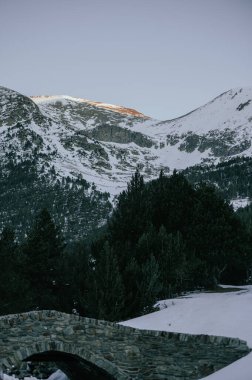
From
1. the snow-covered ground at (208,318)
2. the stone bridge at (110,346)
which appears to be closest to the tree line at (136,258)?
the snow-covered ground at (208,318)

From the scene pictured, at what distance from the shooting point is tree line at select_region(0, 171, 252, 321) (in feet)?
94.5

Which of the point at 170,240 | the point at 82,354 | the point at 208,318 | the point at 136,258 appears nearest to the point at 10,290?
the point at 136,258

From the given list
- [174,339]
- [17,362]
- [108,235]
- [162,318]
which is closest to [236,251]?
[108,235]

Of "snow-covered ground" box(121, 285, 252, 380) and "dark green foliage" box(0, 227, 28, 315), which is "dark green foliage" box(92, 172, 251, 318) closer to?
"snow-covered ground" box(121, 285, 252, 380)

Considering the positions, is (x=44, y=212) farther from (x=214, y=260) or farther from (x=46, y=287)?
(x=214, y=260)

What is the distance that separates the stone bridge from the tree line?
11.1 m

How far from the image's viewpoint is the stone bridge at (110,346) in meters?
14.6

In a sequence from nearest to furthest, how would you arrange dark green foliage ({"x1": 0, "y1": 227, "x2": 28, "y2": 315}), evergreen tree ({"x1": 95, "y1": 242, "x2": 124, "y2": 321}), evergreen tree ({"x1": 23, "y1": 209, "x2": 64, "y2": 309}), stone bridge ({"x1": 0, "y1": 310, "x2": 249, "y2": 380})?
stone bridge ({"x1": 0, "y1": 310, "x2": 249, "y2": 380}) < evergreen tree ({"x1": 95, "y1": 242, "x2": 124, "y2": 321}) < dark green foliage ({"x1": 0, "y1": 227, "x2": 28, "y2": 315}) < evergreen tree ({"x1": 23, "y1": 209, "x2": 64, "y2": 309})

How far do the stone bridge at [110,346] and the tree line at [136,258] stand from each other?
36.5 ft

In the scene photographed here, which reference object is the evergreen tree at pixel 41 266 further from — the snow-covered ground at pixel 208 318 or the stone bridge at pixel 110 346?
the stone bridge at pixel 110 346

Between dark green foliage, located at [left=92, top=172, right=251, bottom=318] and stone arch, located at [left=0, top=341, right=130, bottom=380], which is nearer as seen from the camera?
stone arch, located at [left=0, top=341, right=130, bottom=380]

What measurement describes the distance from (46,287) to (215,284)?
656 inches

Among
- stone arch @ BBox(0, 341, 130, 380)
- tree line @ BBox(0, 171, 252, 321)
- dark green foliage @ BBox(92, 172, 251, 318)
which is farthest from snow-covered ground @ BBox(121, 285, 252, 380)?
dark green foliage @ BBox(92, 172, 251, 318)

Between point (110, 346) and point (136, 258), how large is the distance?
19130 mm
